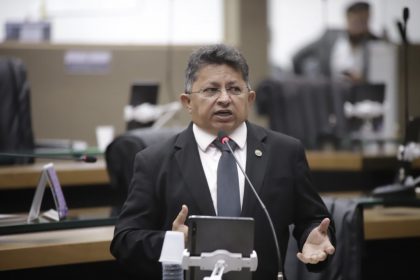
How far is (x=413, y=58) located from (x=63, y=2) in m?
3.13

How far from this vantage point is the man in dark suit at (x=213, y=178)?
2.39 m

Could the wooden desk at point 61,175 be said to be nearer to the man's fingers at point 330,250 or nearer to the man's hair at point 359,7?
the man's fingers at point 330,250

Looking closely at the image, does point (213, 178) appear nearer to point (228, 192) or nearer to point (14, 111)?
point (228, 192)

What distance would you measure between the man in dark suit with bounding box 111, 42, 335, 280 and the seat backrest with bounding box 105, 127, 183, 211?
63cm

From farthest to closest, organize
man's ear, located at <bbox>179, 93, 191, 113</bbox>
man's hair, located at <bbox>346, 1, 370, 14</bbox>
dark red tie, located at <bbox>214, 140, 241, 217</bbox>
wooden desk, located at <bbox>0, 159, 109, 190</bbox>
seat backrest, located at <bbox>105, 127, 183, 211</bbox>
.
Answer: man's hair, located at <bbox>346, 1, 370, 14</bbox> → wooden desk, located at <bbox>0, 159, 109, 190</bbox> → seat backrest, located at <bbox>105, 127, 183, 211</bbox> → man's ear, located at <bbox>179, 93, 191, 113</bbox> → dark red tie, located at <bbox>214, 140, 241, 217</bbox>

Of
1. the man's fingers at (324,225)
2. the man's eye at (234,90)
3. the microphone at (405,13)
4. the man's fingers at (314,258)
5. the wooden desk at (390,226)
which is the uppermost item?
the microphone at (405,13)

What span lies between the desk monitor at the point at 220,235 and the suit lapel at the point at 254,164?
42 cm

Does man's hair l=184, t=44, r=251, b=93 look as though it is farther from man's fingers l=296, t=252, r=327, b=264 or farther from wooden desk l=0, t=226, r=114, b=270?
wooden desk l=0, t=226, r=114, b=270

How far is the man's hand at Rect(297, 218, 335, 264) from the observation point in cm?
218

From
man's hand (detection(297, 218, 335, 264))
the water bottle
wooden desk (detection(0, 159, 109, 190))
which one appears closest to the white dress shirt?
man's hand (detection(297, 218, 335, 264))

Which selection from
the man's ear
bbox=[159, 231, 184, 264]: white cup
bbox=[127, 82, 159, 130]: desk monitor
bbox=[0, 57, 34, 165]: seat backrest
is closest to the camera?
bbox=[159, 231, 184, 264]: white cup

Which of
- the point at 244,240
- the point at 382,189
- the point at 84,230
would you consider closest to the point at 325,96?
the point at 382,189

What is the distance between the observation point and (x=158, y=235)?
2336mm

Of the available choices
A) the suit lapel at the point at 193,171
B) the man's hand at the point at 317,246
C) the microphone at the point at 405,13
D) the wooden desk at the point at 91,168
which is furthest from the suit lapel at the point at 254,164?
the wooden desk at the point at 91,168
